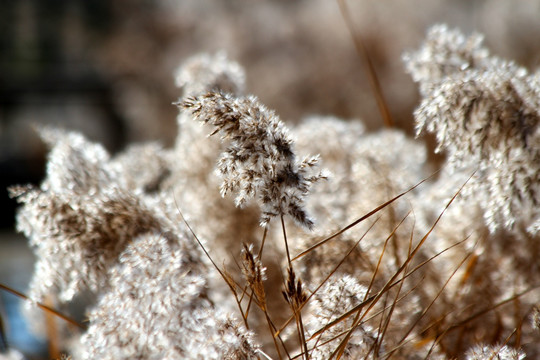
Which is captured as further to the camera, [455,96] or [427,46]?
[427,46]

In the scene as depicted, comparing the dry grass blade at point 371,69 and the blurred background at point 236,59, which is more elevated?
the blurred background at point 236,59

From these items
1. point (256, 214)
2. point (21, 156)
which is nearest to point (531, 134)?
point (256, 214)

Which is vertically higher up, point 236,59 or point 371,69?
point 236,59

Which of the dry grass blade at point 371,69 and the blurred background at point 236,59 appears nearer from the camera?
the dry grass blade at point 371,69

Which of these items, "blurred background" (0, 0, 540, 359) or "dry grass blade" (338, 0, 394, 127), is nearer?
"dry grass blade" (338, 0, 394, 127)

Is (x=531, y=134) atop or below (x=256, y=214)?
below

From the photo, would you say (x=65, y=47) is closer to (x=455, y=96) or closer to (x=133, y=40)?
(x=133, y=40)

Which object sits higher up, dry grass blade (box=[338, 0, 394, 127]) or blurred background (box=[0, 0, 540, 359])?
blurred background (box=[0, 0, 540, 359])

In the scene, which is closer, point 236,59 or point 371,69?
point 371,69
